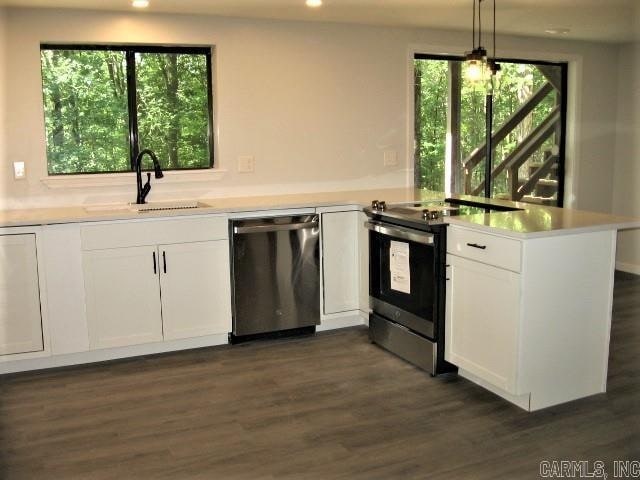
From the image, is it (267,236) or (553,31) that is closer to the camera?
(267,236)

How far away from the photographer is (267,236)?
4.13 m

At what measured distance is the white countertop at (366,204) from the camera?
121 inches

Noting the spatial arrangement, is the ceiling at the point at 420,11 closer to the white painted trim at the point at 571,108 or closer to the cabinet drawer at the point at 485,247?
the white painted trim at the point at 571,108

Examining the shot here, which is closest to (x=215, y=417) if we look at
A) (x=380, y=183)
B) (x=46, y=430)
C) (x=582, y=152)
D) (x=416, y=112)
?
(x=46, y=430)

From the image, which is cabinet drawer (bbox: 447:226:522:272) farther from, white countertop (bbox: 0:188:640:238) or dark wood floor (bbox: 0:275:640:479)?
dark wood floor (bbox: 0:275:640:479)

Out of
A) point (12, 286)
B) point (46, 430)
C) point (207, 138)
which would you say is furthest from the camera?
point (207, 138)

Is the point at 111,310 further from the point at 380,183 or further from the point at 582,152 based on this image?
the point at 582,152

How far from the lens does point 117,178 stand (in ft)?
14.5

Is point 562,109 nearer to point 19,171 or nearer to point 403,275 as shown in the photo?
point 403,275

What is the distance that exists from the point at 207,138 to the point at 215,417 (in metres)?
2.27

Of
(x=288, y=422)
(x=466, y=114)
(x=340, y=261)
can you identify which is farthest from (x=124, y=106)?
(x=466, y=114)

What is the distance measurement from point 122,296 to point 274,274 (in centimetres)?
93

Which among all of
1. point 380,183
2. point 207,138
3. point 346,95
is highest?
point 346,95

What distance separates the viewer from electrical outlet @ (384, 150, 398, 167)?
5.21 meters
